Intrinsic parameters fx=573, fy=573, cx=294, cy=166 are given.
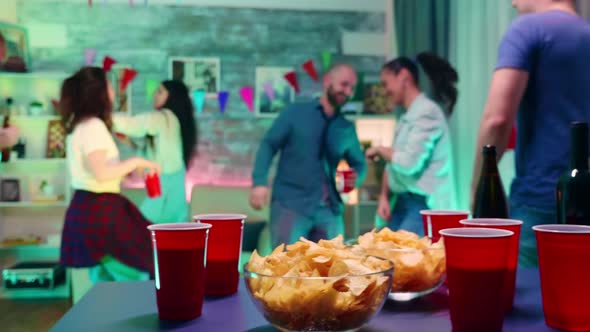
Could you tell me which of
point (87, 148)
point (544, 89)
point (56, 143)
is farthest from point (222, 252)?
point (56, 143)

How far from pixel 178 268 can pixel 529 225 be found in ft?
3.60

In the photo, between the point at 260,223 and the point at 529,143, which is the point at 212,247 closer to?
the point at 529,143

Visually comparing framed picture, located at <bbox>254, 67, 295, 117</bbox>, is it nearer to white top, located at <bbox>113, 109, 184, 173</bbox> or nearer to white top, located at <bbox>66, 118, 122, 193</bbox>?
white top, located at <bbox>113, 109, 184, 173</bbox>

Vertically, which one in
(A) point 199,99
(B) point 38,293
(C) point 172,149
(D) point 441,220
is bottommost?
(B) point 38,293

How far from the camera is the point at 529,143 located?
164 centimetres

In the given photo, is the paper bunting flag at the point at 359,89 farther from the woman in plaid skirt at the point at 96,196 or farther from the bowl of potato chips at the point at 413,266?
the bowl of potato chips at the point at 413,266

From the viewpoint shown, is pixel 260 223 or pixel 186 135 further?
pixel 260 223

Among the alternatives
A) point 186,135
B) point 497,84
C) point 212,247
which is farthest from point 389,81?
point 212,247

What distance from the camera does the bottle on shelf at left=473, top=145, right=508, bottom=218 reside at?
117 cm

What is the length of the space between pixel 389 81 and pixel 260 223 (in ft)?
6.13

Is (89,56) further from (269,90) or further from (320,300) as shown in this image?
(320,300)

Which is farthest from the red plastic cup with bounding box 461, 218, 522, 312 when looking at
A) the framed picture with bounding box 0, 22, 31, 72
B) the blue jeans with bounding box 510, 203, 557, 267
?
the framed picture with bounding box 0, 22, 31, 72

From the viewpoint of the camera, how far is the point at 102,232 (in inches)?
113

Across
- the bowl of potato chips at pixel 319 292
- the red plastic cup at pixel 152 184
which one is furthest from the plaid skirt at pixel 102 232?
the bowl of potato chips at pixel 319 292
